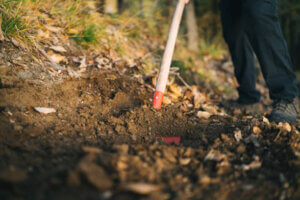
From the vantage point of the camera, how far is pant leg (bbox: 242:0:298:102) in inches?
71.3

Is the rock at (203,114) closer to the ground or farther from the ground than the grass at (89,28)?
closer to the ground

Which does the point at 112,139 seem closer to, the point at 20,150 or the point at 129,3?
the point at 20,150

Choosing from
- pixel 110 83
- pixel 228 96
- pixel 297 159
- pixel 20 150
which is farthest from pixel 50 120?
pixel 228 96

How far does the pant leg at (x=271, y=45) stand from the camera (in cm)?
181

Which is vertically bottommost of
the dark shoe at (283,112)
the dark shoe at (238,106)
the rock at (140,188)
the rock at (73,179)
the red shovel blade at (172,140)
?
the dark shoe at (238,106)

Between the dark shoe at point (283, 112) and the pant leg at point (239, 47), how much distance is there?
57cm

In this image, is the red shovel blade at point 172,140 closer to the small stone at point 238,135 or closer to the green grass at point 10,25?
the small stone at point 238,135

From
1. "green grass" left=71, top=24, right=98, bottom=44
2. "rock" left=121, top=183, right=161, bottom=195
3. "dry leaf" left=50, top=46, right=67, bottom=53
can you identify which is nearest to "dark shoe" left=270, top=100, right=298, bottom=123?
"rock" left=121, top=183, right=161, bottom=195

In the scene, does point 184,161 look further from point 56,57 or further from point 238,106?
point 238,106

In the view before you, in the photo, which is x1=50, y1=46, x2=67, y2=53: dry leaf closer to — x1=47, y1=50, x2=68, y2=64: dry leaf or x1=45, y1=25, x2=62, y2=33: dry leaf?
x1=47, y1=50, x2=68, y2=64: dry leaf

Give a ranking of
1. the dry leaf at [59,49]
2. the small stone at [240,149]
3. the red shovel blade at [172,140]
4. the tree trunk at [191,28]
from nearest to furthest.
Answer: the small stone at [240,149] < the red shovel blade at [172,140] < the dry leaf at [59,49] < the tree trunk at [191,28]

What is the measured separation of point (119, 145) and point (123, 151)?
68 millimetres

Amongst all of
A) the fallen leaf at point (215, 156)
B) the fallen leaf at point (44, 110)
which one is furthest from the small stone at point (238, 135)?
the fallen leaf at point (44, 110)

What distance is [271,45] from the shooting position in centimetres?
184
